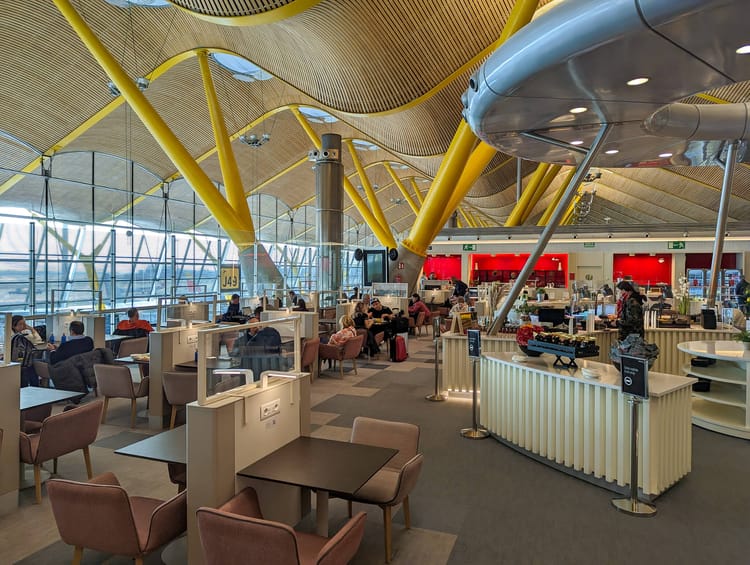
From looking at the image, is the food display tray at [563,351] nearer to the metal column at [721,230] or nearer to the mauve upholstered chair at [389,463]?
the mauve upholstered chair at [389,463]

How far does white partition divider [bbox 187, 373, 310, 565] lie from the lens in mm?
2848

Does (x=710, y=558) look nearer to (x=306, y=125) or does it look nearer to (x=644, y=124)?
(x=644, y=124)

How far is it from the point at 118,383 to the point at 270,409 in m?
3.56

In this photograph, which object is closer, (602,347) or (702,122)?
(702,122)

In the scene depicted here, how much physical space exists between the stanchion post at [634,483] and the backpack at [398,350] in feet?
23.3

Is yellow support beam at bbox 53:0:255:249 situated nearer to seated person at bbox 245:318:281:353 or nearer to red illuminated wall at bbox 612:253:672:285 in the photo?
seated person at bbox 245:318:281:353

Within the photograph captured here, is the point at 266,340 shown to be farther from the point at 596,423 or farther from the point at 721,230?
the point at 721,230

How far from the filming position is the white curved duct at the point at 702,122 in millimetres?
5824

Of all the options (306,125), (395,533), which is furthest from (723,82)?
(306,125)

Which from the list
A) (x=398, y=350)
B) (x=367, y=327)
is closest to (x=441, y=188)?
(x=367, y=327)

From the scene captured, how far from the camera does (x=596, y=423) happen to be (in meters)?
4.36

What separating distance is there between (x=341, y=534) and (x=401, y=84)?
12.3 metres

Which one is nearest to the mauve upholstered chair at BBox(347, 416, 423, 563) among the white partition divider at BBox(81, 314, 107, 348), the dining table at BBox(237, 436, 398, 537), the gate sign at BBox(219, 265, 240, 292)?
the dining table at BBox(237, 436, 398, 537)

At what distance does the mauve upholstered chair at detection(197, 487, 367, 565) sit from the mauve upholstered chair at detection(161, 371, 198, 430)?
3541 mm
